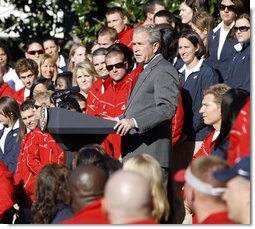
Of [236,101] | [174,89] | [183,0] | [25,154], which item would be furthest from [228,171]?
[183,0]

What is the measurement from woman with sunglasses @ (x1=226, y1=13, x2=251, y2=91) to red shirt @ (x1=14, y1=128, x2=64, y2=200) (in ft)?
5.98

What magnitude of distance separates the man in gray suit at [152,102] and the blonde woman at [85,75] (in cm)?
222

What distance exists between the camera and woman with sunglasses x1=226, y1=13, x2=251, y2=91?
358 inches

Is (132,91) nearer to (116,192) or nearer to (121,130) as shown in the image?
(121,130)

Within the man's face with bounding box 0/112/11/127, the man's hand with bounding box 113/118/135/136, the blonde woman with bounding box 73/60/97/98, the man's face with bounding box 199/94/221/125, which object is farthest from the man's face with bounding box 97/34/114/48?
the man's hand with bounding box 113/118/135/136

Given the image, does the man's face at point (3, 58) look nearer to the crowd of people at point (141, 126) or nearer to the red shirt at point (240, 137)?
the crowd of people at point (141, 126)

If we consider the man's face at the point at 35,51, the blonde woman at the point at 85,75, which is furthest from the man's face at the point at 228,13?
the man's face at the point at 35,51

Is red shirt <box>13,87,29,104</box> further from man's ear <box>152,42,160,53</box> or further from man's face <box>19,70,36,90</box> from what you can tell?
man's ear <box>152,42,160,53</box>

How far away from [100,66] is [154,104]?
2.08 meters

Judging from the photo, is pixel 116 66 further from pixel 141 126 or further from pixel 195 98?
pixel 141 126

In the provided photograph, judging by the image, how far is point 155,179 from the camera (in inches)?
247

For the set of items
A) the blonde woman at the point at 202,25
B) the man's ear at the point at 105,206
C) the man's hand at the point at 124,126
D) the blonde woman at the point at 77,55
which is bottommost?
the man's ear at the point at 105,206

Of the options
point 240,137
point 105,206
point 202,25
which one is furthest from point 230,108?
point 202,25

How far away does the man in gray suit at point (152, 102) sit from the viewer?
7980 mm
